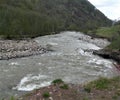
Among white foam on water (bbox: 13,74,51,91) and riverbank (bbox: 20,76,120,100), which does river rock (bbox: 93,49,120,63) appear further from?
riverbank (bbox: 20,76,120,100)

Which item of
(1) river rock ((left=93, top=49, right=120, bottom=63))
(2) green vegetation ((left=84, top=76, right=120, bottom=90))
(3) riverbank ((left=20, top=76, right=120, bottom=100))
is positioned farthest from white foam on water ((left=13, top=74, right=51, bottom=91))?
(1) river rock ((left=93, top=49, right=120, bottom=63))

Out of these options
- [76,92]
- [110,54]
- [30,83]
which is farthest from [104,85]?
[110,54]

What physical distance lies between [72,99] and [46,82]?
45.1ft

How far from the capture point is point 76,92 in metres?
19.4

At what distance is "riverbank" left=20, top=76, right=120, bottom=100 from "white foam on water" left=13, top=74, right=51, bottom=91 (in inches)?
380

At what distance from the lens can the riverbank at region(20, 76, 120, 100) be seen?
60.7ft

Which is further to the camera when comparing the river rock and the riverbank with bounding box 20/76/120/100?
the river rock

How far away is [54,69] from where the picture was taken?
40.8 metres

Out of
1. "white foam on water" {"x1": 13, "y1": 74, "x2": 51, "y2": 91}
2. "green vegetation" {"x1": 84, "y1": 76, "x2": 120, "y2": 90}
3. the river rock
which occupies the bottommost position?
the river rock

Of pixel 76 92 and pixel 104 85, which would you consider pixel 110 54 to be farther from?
pixel 76 92

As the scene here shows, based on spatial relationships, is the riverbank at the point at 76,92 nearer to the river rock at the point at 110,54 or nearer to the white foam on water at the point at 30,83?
the white foam on water at the point at 30,83

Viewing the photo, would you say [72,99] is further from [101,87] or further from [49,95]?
[101,87]

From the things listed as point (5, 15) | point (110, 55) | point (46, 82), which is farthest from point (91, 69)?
point (5, 15)

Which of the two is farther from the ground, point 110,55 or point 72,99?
point 72,99
